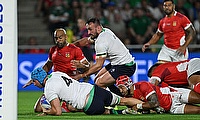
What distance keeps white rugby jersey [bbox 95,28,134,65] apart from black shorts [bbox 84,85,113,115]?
1.43 metres

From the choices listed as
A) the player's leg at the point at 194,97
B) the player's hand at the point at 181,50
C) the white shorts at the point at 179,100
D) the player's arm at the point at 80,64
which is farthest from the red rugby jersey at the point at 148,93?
the player's hand at the point at 181,50

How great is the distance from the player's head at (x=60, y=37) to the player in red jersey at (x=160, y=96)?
1898 millimetres

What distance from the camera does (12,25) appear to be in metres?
Answer: 7.00

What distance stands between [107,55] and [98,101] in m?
1.97

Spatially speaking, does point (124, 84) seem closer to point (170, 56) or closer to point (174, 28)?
point (170, 56)

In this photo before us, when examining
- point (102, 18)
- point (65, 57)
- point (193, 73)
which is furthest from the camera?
point (102, 18)

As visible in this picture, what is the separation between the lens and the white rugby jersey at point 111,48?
12.2m

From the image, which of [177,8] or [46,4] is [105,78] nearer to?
[177,8]

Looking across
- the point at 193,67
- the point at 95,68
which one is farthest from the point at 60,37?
Answer: the point at 193,67

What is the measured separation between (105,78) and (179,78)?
4.90 feet

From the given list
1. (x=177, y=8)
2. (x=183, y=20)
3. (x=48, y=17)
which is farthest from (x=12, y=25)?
(x=48, y=17)

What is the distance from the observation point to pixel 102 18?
21.8m

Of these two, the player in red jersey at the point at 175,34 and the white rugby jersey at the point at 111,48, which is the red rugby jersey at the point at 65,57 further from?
the player in red jersey at the point at 175,34

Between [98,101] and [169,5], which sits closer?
[98,101]
